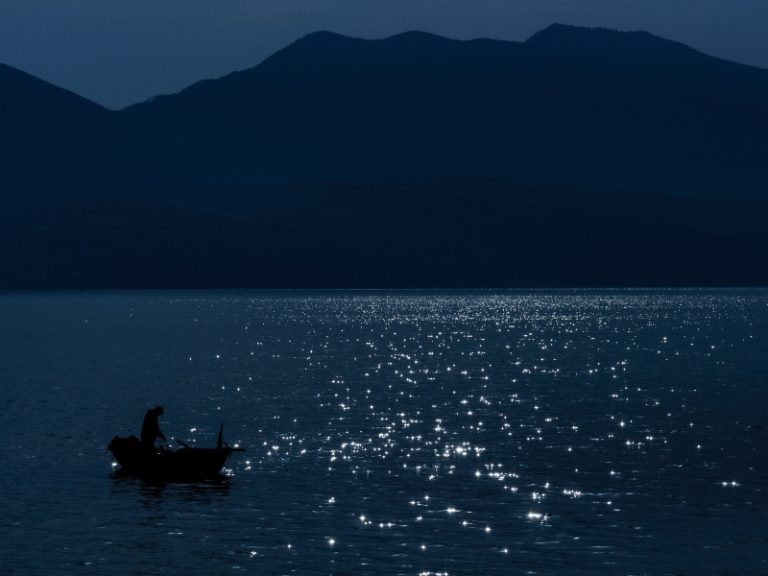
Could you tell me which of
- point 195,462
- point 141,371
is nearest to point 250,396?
point 141,371

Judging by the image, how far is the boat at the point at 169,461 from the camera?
48281mm

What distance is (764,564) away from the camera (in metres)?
35.2

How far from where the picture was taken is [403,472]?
50.1 m

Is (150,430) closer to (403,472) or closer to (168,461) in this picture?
(168,461)

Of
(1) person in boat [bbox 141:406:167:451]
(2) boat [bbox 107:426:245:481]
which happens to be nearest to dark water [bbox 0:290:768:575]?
(2) boat [bbox 107:426:245:481]

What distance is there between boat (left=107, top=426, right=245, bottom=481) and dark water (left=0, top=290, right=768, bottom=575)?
37.3 inches

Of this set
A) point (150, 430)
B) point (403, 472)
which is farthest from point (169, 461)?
point (403, 472)

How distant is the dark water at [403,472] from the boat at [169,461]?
95 centimetres

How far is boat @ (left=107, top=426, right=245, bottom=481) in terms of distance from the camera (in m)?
48.3

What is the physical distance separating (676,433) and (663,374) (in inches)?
1497

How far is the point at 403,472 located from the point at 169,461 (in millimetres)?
9233

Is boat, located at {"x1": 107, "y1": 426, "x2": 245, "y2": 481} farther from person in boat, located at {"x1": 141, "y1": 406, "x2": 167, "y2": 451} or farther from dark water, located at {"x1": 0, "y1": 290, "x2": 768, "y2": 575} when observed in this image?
dark water, located at {"x1": 0, "y1": 290, "x2": 768, "y2": 575}

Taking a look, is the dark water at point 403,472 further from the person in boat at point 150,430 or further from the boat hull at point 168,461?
the person in boat at point 150,430

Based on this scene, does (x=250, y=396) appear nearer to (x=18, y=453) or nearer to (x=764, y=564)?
(x=18, y=453)
